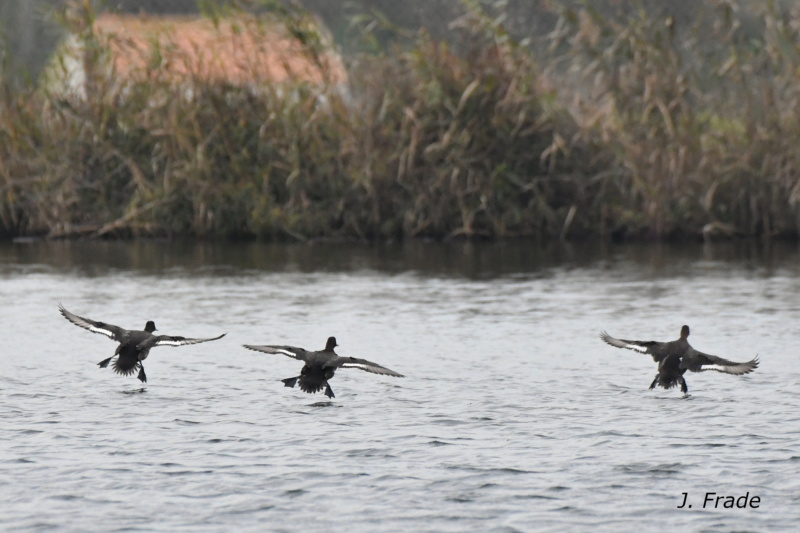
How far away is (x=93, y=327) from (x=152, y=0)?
99.2ft

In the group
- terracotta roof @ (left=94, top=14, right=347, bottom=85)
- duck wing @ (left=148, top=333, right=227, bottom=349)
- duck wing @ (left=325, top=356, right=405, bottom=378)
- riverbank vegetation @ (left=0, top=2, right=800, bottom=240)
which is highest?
terracotta roof @ (left=94, top=14, right=347, bottom=85)

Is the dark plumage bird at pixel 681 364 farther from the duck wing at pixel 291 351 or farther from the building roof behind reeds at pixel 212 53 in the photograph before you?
the building roof behind reeds at pixel 212 53

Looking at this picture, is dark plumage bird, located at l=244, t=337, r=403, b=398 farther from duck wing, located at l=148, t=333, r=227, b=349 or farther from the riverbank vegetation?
the riverbank vegetation

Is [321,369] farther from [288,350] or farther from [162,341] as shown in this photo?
[162,341]

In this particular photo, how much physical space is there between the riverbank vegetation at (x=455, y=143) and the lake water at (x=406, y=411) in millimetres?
4355

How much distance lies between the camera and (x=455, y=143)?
22.2 metres

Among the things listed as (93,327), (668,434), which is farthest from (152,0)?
(668,434)

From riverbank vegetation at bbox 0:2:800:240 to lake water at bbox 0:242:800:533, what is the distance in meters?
4.35

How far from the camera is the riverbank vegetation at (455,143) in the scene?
2172 cm

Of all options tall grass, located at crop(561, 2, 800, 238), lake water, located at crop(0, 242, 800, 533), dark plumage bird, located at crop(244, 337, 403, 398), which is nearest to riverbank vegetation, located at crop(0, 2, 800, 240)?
tall grass, located at crop(561, 2, 800, 238)

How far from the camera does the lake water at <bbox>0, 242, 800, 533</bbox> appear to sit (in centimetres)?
711

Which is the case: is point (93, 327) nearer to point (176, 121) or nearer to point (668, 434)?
point (668, 434)

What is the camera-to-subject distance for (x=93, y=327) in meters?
10.8

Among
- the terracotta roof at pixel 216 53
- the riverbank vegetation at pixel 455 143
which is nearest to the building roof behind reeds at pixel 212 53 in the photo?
the terracotta roof at pixel 216 53
